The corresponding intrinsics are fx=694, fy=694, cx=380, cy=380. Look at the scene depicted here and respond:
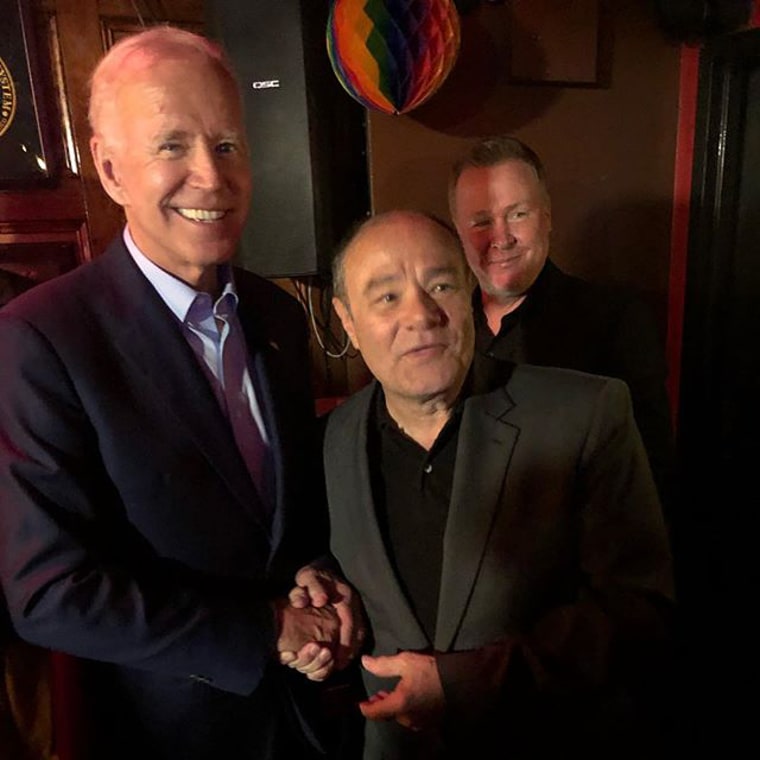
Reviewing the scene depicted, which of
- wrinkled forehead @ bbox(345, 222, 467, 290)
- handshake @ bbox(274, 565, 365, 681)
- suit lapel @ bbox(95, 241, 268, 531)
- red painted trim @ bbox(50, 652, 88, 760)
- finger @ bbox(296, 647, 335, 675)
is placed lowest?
red painted trim @ bbox(50, 652, 88, 760)

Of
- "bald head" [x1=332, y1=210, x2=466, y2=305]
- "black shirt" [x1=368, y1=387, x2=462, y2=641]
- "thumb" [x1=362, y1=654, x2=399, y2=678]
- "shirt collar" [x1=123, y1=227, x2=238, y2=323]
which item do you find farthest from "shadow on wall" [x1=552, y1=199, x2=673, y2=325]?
"thumb" [x1=362, y1=654, x2=399, y2=678]

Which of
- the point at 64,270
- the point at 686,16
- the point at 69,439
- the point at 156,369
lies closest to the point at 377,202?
the point at 64,270

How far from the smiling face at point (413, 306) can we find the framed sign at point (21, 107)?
1434 mm

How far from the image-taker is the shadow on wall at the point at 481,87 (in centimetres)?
235

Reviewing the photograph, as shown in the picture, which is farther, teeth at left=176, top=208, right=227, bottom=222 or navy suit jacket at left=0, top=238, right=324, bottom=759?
teeth at left=176, top=208, right=227, bottom=222

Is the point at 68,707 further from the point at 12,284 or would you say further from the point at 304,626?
the point at 12,284

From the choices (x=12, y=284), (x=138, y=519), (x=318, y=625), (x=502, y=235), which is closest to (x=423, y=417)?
(x=318, y=625)

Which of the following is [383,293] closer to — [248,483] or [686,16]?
[248,483]

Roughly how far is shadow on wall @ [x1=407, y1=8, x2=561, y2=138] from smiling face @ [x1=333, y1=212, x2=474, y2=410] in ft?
4.53

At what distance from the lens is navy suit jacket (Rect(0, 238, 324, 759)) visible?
0.98 m

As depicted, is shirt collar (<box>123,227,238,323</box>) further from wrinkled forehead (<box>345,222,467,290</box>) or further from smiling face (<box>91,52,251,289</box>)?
wrinkled forehead (<box>345,222,467,290</box>)

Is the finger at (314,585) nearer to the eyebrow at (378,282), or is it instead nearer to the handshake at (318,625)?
the handshake at (318,625)

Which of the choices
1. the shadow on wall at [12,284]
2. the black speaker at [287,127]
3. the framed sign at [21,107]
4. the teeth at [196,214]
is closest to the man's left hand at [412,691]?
the teeth at [196,214]

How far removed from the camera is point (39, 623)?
39.1 inches
